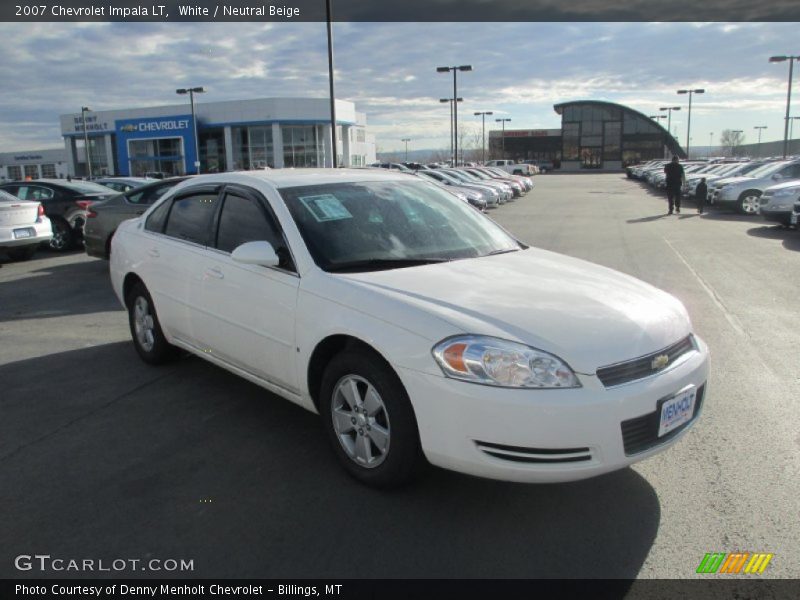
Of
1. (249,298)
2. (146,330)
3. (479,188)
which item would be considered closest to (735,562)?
(249,298)

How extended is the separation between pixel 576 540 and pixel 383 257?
1.88 metres

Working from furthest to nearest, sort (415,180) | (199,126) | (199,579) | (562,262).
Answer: (199,126) < (415,180) < (562,262) < (199,579)

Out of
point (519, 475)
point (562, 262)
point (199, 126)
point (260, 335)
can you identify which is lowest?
point (519, 475)

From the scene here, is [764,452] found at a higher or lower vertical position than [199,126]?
lower

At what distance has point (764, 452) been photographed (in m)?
3.81

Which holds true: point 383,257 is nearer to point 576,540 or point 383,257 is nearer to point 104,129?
point 576,540

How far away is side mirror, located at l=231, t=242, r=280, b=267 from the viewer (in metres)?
3.80

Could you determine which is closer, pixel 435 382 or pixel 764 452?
Result: pixel 435 382

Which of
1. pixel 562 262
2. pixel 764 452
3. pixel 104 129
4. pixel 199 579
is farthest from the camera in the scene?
pixel 104 129

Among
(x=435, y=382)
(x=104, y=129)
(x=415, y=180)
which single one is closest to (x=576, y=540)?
(x=435, y=382)

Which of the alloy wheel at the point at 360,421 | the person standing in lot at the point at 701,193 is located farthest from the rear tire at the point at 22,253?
the person standing in lot at the point at 701,193

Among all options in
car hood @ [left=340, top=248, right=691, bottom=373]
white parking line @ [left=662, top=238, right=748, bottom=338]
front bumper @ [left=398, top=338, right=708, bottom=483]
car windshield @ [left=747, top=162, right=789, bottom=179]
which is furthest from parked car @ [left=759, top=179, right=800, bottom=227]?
front bumper @ [left=398, top=338, right=708, bottom=483]

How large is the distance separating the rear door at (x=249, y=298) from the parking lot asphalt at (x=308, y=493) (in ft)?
1.58

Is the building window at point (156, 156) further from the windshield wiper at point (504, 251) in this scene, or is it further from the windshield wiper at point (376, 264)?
the windshield wiper at point (376, 264)
